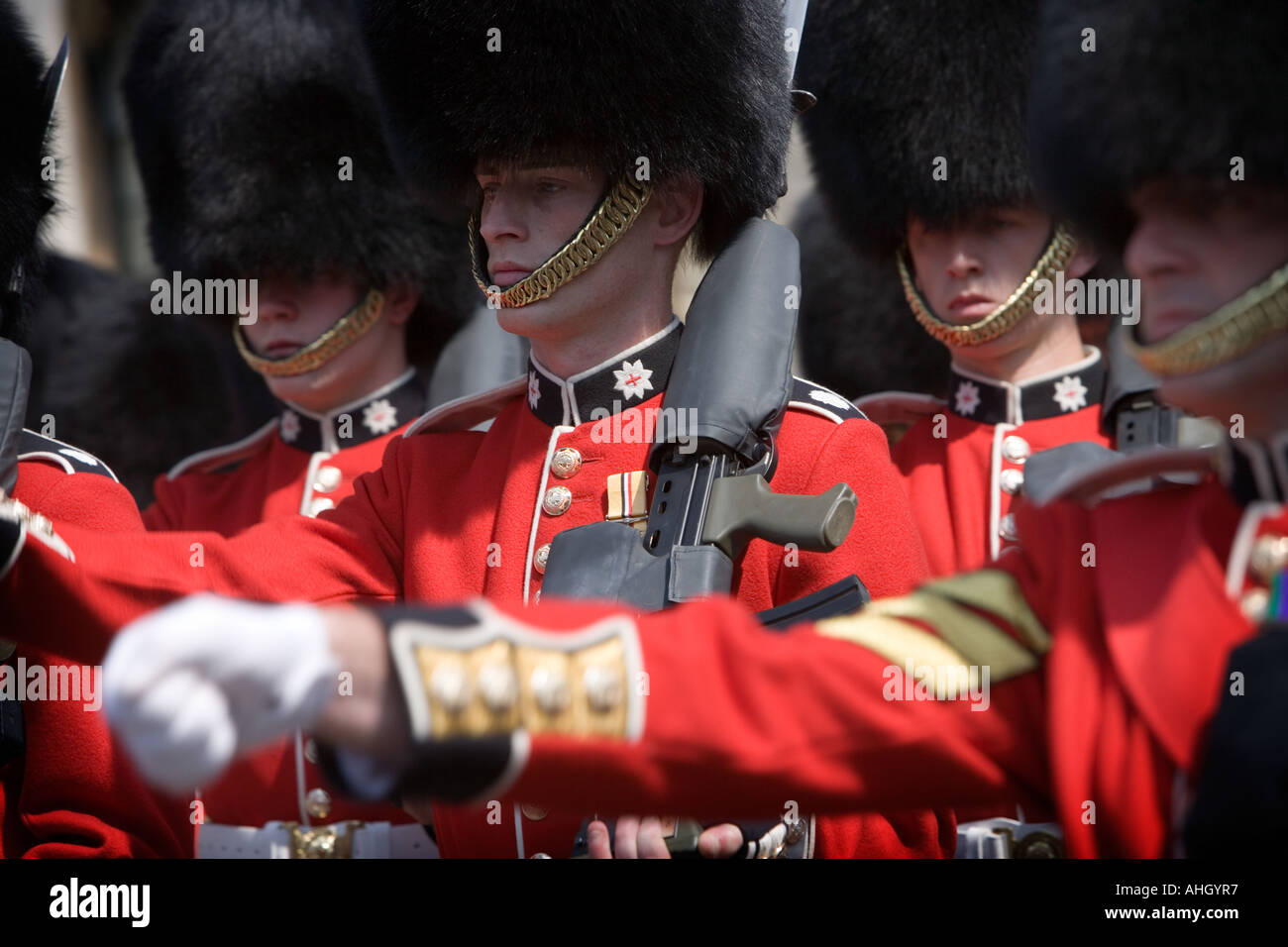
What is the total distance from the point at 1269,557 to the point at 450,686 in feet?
2.74

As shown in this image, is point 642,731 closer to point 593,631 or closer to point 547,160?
point 593,631

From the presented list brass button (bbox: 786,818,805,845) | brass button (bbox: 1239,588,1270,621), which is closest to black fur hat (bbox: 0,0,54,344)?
brass button (bbox: 786,818,805,845)

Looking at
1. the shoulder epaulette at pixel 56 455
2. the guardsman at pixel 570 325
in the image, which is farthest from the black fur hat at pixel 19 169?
the guardsman at pixel 570 325

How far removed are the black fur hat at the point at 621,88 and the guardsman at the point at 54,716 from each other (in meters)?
0.87

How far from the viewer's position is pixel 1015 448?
3885 millimetres

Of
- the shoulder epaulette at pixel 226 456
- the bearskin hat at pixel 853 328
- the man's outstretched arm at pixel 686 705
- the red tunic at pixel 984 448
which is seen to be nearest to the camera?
the man's outstretched arm at pixel 686 705

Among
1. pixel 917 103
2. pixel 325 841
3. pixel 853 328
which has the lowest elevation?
pixel 325 841

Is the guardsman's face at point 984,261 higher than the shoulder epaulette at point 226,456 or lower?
A: higher

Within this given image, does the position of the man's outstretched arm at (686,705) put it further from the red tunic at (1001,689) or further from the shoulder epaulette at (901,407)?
the shoulder epaulette at (901,407)

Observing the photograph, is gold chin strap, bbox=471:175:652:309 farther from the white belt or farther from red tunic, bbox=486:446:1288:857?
red tunic, bbox=486:446:1288:857

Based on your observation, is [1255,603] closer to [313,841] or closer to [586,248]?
[586,248]

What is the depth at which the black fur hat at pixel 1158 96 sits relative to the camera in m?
1.87

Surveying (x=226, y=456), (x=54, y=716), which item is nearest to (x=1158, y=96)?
(x=54, y=716)

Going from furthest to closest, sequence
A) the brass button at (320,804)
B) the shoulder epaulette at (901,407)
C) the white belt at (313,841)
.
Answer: the shoulder epaulette at (901,407) < the brass button at (320,804) < the white belt at (313,841)
